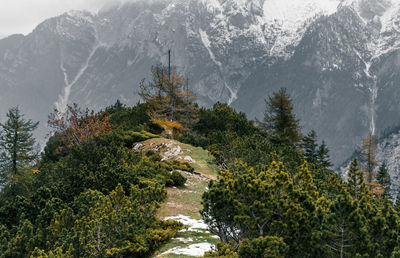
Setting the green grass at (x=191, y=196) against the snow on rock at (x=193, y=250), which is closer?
the snow on rock at (x=193, y=250)

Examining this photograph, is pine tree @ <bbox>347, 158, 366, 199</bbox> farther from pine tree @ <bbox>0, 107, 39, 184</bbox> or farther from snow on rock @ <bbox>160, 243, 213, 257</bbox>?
pine tree @ <bbox>0, 107, 39, 184</bbox>

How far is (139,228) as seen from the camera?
1081cm

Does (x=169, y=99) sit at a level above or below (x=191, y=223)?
above

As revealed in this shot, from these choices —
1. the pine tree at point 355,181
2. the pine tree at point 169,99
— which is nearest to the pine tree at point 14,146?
the pine tree at point 169,99

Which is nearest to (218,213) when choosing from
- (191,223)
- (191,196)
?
(191,223)

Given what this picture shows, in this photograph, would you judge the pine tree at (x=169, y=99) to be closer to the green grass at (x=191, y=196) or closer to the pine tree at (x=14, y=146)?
the green grass at (x=191, y=196)

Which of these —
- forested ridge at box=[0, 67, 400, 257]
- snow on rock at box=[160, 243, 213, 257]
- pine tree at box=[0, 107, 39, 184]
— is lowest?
snow on rock at box=[160, 243, 213, 257]

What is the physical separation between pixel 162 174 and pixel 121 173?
2.68 meters

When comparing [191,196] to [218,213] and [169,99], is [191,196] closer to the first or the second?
[218,213]

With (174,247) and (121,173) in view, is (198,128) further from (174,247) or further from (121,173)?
(174,247)

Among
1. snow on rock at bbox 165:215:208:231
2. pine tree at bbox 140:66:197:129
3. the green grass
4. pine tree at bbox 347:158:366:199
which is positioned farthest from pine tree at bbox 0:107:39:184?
pine tree at bbox 347:158:366:199

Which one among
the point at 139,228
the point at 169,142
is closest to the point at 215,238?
the point at 139,228

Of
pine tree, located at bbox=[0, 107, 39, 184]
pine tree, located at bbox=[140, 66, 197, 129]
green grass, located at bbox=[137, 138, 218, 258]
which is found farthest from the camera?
pine tree, located at bbox=[140, 66, 197, 129]

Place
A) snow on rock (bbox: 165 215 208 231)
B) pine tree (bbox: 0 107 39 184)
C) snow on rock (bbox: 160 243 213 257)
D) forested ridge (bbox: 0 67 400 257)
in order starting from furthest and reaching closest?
1. pine tree (bbox: 0 107 39 184)
2. snow on rock (bbox: 165 215 208 231)
3. snow on rock (bbox: 160 243 213 257)
4. forested ridge (bbox: 0 67 400 257)
